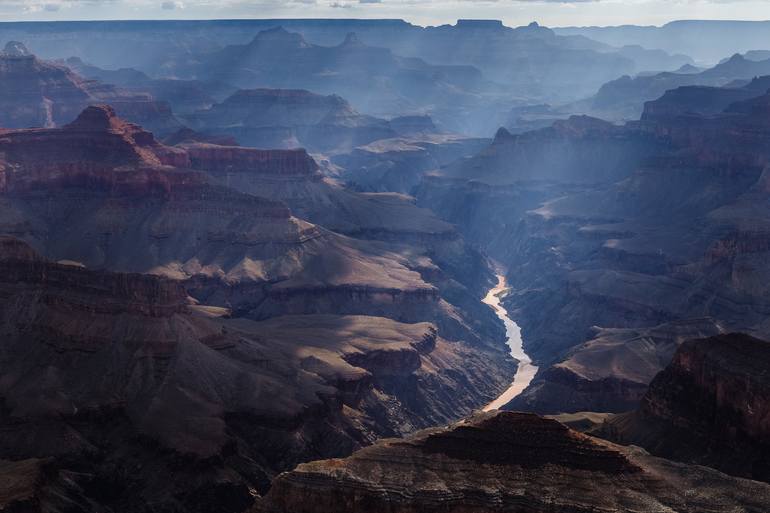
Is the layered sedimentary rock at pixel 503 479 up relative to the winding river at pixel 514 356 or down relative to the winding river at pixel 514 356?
up

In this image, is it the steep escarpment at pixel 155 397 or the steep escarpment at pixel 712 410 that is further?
the steep escarpment at pixel 155 397

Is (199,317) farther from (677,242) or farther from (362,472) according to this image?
(677,242)

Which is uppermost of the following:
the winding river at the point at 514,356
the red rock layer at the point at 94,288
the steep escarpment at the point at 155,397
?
the red rock layer at the point at 94,288

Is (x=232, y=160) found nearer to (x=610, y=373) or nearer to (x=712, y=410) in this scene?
(x=610, y=373)

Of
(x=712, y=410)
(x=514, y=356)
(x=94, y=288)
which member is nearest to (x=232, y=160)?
(x=514, y=356)

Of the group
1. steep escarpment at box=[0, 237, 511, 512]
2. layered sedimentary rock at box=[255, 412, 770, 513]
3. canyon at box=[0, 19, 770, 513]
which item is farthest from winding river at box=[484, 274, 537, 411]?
layered sedimentary rock at box=[255, 412, 770, 513]

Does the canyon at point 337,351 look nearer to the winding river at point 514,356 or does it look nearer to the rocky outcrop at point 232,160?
the rocky outcrop at point 232,160

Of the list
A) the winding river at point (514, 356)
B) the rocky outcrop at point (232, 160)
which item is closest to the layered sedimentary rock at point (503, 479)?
the winding river at point (514, 356)
